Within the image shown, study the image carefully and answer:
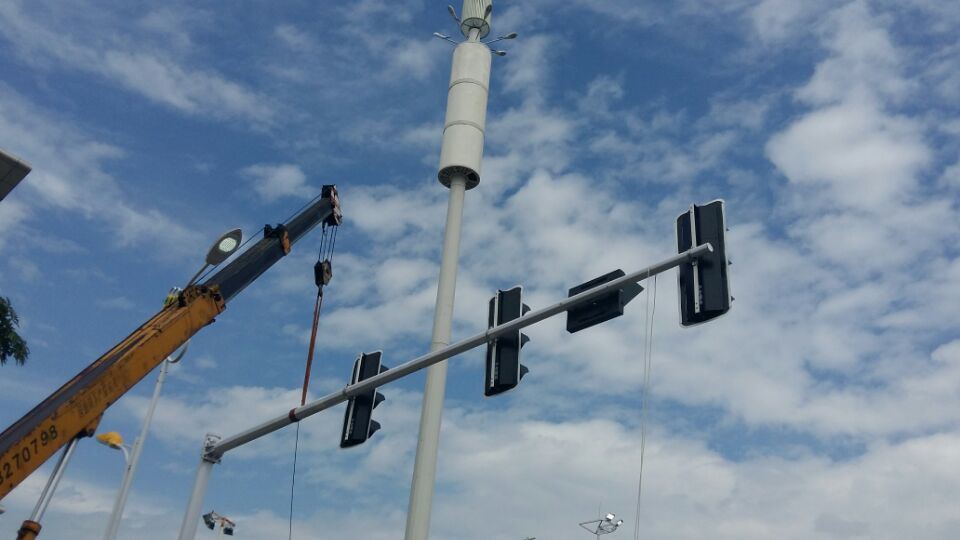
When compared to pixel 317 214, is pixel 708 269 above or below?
below

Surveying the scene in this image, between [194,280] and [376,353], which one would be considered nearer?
[376,353]

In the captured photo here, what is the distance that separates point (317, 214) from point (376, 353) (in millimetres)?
11664

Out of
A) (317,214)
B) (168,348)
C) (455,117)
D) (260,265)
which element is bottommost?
(168,348)

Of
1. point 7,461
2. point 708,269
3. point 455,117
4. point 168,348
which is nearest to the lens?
point 708,269

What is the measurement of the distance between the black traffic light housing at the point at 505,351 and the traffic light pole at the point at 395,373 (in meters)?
0.13

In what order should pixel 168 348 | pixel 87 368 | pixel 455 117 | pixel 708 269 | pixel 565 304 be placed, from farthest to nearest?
1. pixel 455 117
2. pixel 168 348
3. pixel 87 368
4. pixel 565 304
5. pixel 708 269

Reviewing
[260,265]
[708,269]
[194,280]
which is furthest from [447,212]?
[708,269]

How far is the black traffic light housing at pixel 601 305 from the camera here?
9547 millimetres

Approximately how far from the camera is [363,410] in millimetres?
11500

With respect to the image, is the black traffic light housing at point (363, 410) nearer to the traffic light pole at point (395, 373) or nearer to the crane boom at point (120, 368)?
the traffic light pole at point (395, 373)

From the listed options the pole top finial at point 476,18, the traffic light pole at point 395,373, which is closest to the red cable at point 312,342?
the traffic light pole at point 395,373

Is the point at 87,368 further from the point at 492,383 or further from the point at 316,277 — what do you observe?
the point at 492,383

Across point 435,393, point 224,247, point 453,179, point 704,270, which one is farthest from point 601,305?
point 453,179

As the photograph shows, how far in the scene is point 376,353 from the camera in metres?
11.7
